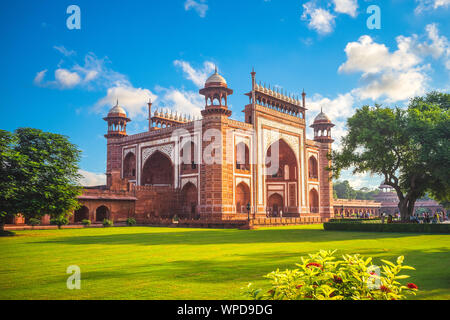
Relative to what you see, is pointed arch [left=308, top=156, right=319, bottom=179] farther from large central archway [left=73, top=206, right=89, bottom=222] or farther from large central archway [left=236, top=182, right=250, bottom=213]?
large central archway [left=73, top=206, right=89, bottom=222]

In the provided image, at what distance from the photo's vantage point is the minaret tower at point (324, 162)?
48.5 meters

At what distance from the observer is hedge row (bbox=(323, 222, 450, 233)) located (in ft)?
68.8

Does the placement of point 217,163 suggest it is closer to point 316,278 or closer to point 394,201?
point 316,278

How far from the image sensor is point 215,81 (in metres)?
36.2

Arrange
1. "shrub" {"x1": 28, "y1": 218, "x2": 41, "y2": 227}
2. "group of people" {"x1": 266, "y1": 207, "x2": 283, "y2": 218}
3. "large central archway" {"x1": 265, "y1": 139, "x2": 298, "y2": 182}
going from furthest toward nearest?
"large central archway" {"x1": 265, "y1": 139, "x2": 298, "y2": 182} → "group of people" {"x1": 266, "y1": 207, "x2": 283, "y2": 218} → "shrub" {"x1": 28, "y1": 218, "x2": 41, "y2": 227}

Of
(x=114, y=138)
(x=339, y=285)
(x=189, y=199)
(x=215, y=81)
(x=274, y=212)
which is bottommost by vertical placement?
(x=274, y=212)

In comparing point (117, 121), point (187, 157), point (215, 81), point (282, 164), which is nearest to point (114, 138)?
point (117, 121)

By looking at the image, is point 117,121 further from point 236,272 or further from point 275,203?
point 236,272

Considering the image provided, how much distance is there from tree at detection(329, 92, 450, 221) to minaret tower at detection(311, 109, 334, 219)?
21231 mm

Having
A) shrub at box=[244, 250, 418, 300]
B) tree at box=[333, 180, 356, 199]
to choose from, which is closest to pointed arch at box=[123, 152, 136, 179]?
shrub at box=[244, 250, 418, 300]

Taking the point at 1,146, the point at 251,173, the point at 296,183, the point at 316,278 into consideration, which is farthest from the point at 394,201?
the point at 316,278

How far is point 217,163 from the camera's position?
34750mm

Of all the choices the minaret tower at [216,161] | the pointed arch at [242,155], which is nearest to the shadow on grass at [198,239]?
the minaret tower at [216,161]

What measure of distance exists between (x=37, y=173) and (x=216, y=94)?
19435mm
